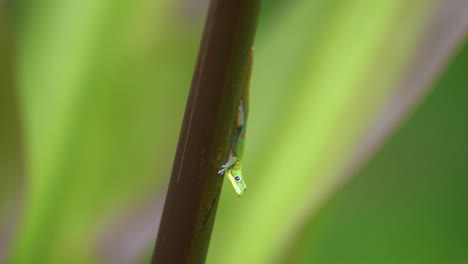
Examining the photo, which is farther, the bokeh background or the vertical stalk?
the bokeh background

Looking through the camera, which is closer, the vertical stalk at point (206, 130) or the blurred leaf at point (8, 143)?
the vertical stalk at point (206, 130)

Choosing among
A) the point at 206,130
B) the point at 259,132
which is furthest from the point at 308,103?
the point at 206,130

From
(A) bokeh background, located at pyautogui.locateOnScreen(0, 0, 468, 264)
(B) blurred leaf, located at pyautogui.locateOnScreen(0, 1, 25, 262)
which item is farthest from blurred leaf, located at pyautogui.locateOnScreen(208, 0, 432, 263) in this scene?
(B) blurred leaf, located at pyautogui.locateOnScreen(0, 1, 25, 262)

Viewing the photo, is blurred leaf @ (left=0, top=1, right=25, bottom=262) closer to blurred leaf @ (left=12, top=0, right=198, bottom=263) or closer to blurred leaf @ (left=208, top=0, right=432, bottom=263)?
blurred leaf @ (left=12, top=0, right=198, bottom=263)

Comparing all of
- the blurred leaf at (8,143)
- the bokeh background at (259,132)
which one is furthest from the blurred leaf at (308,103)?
the blurred leaf at (8,143)

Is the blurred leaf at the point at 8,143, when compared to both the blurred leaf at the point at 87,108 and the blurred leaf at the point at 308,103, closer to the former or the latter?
the blurred leaf at the point at 87,108

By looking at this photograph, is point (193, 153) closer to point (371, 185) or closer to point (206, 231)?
point (206, 231)

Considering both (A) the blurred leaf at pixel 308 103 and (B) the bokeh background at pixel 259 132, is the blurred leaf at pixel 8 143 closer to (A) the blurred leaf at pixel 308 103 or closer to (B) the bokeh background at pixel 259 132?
(B) the bokeh background at pixel 259 132

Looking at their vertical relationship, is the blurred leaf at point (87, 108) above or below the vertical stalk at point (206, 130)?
above

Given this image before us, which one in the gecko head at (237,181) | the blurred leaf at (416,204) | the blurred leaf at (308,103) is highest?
the blurred leaf at (308,103)

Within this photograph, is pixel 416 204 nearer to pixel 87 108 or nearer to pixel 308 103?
pixel 308 103

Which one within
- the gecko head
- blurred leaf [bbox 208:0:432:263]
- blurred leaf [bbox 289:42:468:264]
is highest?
blurred leaf [bbox 208:0:432:263]
